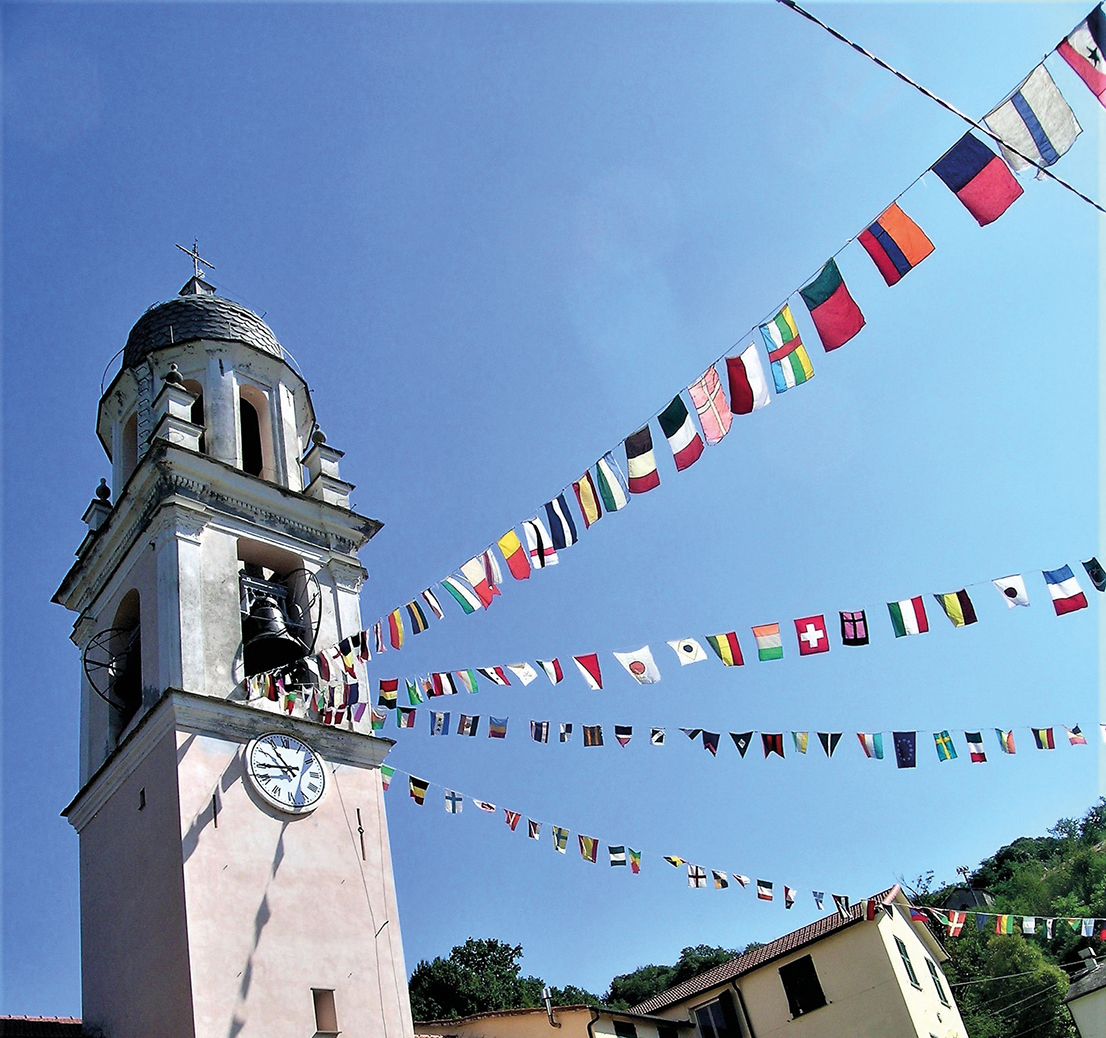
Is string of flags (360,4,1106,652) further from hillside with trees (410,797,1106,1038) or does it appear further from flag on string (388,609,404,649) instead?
hillside with trees (410,797,1106,1038)

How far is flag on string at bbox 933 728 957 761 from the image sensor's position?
13766 mm

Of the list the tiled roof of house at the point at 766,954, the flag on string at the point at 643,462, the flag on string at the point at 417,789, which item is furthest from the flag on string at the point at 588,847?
the tiled roof of house at the point at 766,954

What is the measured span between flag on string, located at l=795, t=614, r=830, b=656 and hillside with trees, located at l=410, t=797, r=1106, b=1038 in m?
7.95

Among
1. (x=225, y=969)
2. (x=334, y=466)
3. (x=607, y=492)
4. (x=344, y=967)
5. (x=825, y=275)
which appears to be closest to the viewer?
(x=825, y=275)

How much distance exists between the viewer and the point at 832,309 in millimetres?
7906

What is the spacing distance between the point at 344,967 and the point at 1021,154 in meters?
11.5

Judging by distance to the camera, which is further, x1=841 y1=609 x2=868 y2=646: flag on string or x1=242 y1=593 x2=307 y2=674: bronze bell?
x1=242 y1=593 x2=307 y2=674: bronze bell

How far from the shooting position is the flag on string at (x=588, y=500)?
10211 millimetres

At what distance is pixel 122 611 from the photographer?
16250mm

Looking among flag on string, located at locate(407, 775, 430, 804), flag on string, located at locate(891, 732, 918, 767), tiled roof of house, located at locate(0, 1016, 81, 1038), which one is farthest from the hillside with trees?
tiled roof of house, located at locate(0, 1016, 81, 1038)

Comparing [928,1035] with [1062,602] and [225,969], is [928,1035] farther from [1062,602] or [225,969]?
[225,969]

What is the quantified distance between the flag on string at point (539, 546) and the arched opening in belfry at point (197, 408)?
8352mm

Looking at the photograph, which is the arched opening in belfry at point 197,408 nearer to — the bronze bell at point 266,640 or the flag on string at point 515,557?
the bronze bell at point 266,640

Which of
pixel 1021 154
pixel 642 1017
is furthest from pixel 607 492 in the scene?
pixel 642 1017
